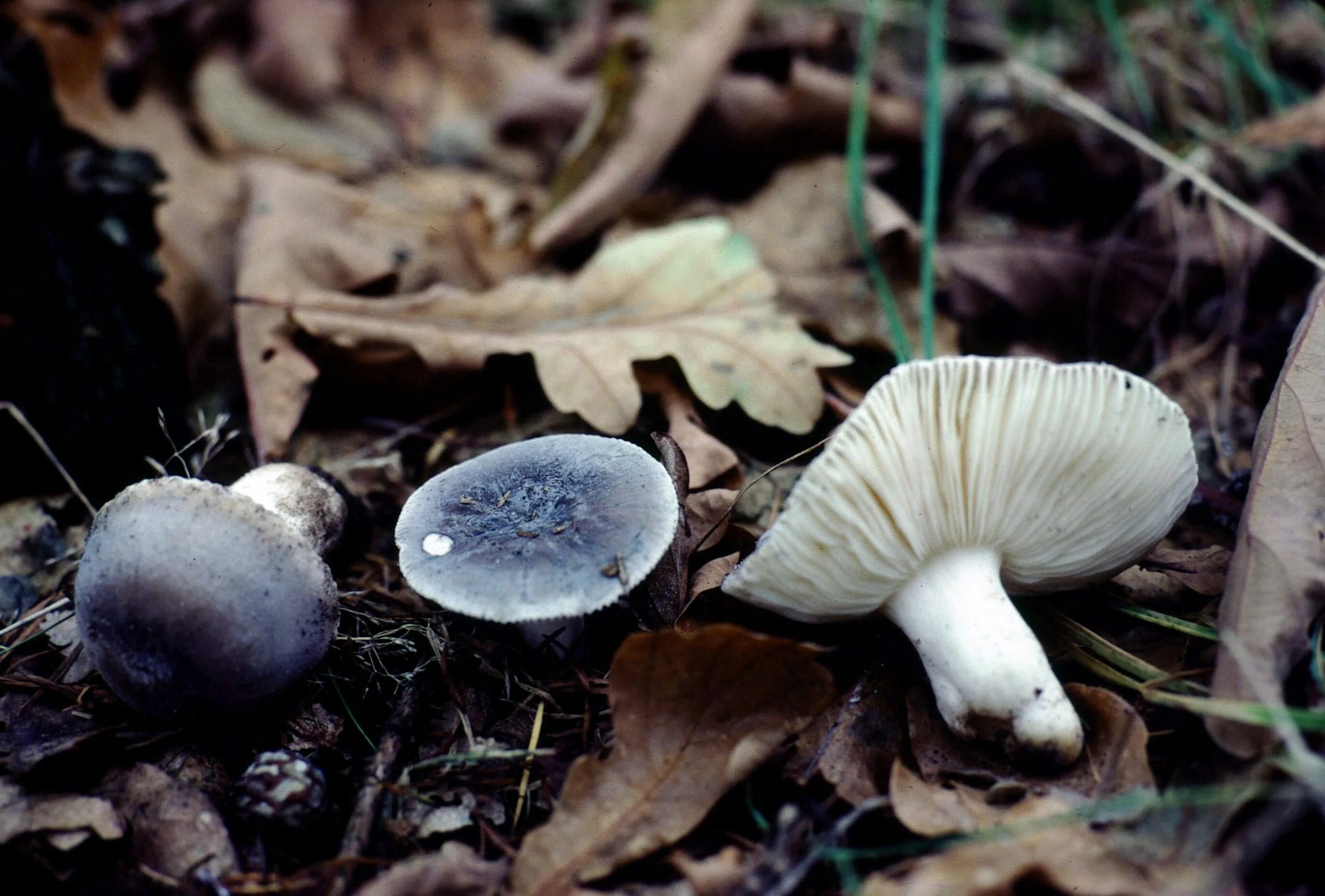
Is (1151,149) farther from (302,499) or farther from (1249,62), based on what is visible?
(302,499)

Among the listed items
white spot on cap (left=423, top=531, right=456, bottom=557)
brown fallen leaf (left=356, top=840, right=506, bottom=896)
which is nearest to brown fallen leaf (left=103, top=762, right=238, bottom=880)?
brown fallen leaf (left=356, top=840, right=506, bottom=896)

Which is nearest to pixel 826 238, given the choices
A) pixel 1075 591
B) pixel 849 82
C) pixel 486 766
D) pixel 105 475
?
pixel 849 82

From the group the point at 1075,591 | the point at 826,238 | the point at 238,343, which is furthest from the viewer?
the point at 826,238

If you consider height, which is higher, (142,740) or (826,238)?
(826,238)

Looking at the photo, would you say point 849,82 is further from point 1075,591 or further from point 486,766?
point 486,766

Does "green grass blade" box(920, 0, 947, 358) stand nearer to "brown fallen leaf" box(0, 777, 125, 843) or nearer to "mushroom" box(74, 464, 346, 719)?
"mushroom" box(74, 464, 346, 719)

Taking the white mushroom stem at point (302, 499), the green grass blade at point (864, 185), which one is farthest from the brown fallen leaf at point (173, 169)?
the green grass blade at point (864, 185)

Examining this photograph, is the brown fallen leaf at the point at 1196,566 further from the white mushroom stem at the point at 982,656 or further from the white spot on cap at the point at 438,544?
the white spot on cap at the point at 438,544
